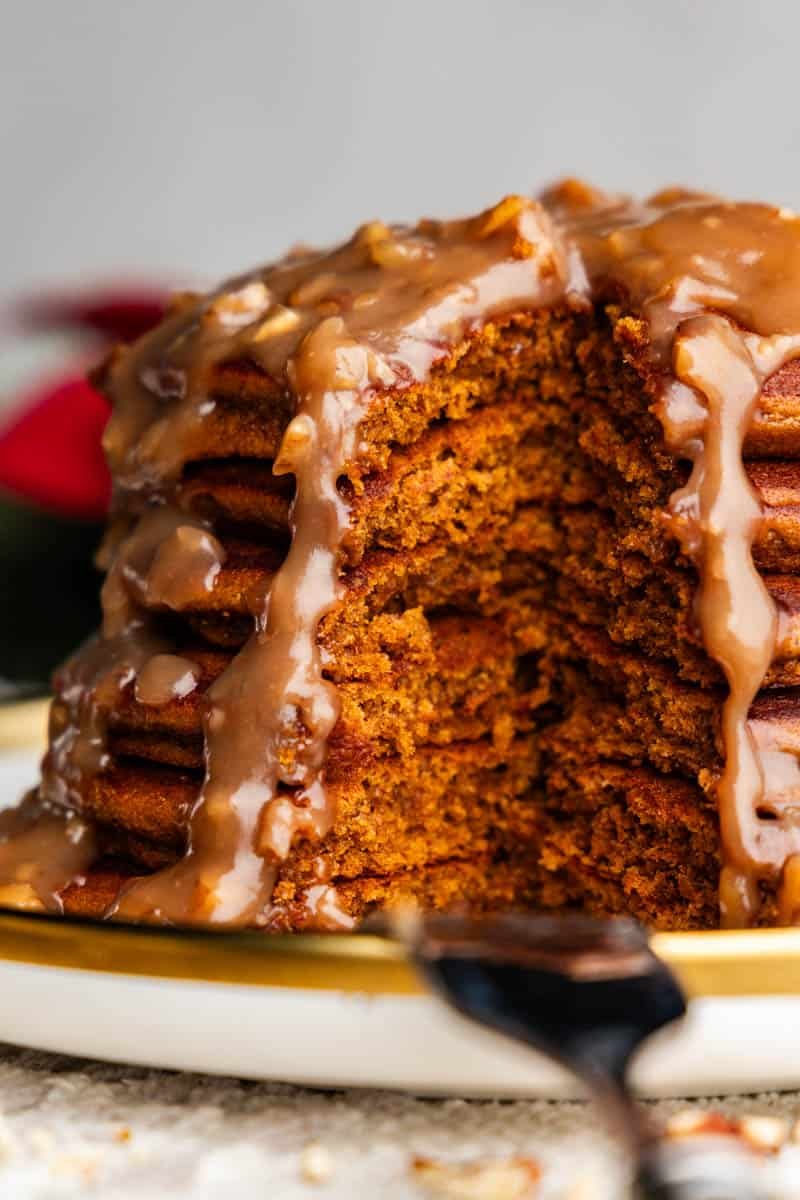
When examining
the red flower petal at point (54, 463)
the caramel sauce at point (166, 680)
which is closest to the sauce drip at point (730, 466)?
the caramel sauce at point (166, 680)

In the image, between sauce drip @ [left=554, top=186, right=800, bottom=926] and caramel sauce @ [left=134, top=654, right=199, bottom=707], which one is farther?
caramel sauce @ [left=134, top=654, right=199, bottom=707]

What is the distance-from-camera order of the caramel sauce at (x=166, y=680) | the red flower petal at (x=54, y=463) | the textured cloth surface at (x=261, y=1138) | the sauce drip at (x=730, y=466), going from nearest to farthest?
the textured cloth surface at (x=261, y=1138), the sauce drip at (x=730, y=466), the caramel sauce at (x=166, y=680), the red flower petal at (x=54, y=463)

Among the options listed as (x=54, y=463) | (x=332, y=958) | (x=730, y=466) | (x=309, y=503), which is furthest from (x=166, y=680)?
(x=54, y=463)

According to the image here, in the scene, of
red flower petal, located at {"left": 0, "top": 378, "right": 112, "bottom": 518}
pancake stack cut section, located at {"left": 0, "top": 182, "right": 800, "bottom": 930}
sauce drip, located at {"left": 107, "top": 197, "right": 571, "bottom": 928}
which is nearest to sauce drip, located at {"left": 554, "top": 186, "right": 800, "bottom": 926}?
pancake stack cut section, located at {"left": 0, "top": 182, "right": 800, "bottom": 930}

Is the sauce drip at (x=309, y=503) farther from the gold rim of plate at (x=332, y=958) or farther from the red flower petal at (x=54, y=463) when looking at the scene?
the red flower petal at (x=54, y=463)

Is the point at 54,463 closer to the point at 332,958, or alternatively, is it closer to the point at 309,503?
the point at 309,503

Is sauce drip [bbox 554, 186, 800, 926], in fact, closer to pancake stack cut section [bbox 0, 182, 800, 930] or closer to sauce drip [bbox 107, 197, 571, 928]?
pancake stack cut section [bbox 0, 182, 800, 930]
